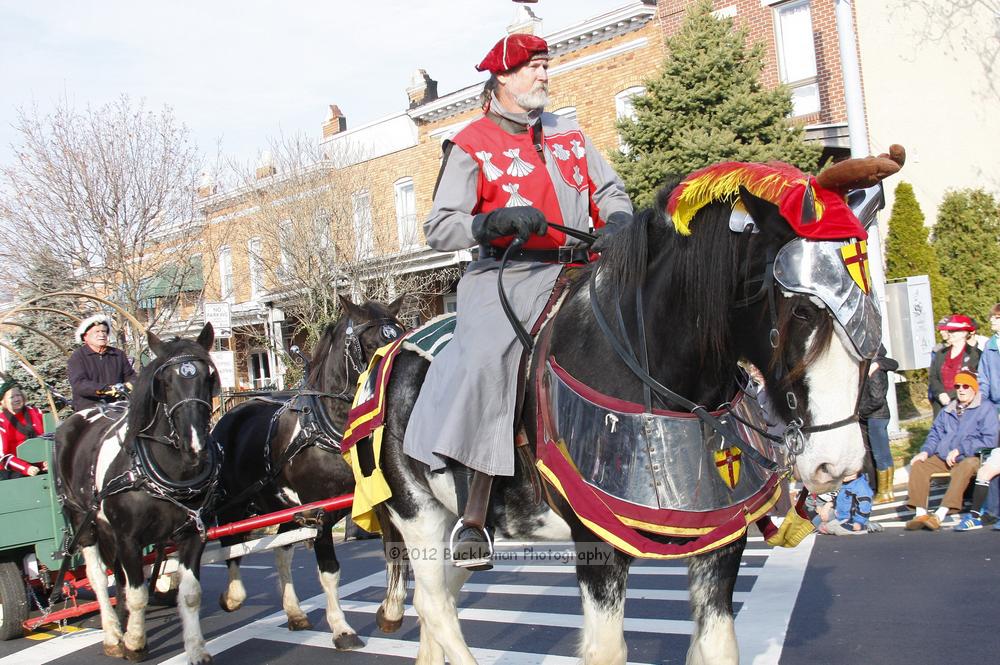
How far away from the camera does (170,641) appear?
7324 mm

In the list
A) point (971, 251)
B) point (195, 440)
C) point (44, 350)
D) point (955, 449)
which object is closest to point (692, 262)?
point (195, 440)

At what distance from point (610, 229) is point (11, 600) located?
6.82 meters

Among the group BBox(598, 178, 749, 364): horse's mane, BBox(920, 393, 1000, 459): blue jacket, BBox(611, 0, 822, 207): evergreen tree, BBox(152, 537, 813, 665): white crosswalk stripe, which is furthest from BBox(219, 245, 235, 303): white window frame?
BBox(598, 178, 749, 364): horse's mane

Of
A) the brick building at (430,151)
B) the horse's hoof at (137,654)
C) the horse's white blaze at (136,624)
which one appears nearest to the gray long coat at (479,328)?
the horse's white blaze at (136,624)

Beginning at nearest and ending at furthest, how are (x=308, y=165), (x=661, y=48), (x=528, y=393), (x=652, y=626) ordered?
1. (x=528, y=393)
2. (x=652, y=626)
3. (x=661, y=48)
4. (x=308, y=165)

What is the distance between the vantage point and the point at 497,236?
350 centimetres

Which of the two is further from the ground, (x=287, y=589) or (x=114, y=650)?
(x=287, y=589)

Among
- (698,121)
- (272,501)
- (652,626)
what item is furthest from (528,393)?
(698,121)

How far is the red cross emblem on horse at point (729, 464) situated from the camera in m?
3.03

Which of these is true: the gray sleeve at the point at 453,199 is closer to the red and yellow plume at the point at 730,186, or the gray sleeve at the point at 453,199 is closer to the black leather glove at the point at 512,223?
the black leather glove at the point at 512,223

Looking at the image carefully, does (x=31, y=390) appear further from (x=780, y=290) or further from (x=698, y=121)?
(x=780, y=290)

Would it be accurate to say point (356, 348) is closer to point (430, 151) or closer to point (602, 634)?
point (602, 634)

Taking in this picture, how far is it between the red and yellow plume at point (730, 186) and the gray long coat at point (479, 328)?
84 centimetres

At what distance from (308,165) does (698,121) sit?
10.9m
